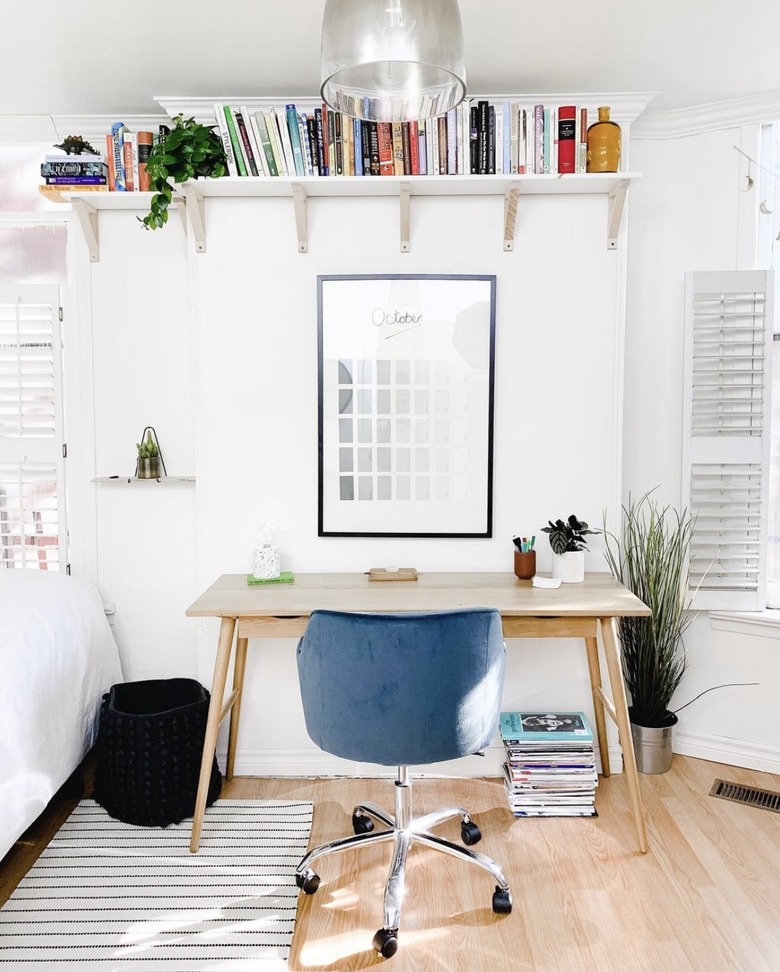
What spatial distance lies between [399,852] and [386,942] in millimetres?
271

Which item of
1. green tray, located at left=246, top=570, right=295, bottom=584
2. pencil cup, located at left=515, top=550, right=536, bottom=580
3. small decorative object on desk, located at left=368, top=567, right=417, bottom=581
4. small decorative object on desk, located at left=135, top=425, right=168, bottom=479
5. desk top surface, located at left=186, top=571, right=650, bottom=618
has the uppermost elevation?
small decorative object on desk, located at left=135, top=425, right=168, bottom=479

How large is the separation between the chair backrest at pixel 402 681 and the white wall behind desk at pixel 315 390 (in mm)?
953

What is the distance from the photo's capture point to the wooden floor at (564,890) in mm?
1957

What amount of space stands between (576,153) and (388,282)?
79 cm

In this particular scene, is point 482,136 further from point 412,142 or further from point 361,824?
point 361,824

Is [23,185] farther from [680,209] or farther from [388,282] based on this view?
[680,209]

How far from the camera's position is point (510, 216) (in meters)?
2.79

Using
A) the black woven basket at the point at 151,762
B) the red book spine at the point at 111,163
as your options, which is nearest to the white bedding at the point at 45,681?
the black woven basket at the point at 151,762

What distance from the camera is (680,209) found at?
3.11 meters

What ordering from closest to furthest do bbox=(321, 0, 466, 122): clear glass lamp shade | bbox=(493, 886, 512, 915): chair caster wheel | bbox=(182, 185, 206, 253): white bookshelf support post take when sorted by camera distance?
bbox=(321, 0, 466, 122): clear glass lamp shade, bbox=(493, 886, 512, 915): chair caster wheel, bbox=(182, 185, 206, 253): white bookshelf support post

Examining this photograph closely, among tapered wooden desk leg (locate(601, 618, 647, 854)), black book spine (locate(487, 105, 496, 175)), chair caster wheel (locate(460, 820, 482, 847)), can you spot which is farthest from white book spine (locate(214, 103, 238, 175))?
chair caster wheel (locate(460, 820, 482, 847))

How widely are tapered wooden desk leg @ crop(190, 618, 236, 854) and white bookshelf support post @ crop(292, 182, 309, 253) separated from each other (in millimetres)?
1392

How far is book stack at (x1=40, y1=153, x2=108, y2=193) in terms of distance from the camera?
111 inches

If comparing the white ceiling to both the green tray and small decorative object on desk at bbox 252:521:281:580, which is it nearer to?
small decorative object on desk at bbox 252:521:281:580
